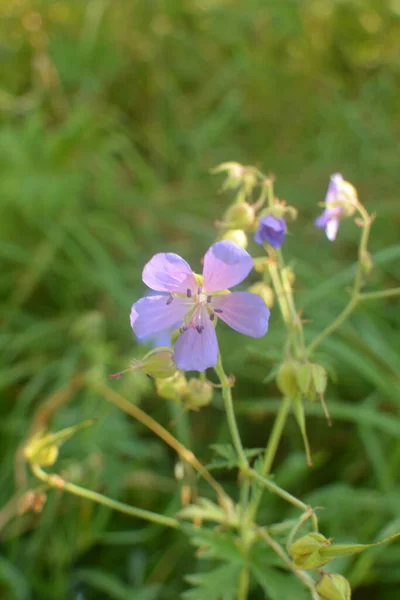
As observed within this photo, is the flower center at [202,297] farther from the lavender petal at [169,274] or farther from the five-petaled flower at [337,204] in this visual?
the five-petaled flower at [337,204]

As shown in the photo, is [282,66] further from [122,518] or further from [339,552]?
[339,552]

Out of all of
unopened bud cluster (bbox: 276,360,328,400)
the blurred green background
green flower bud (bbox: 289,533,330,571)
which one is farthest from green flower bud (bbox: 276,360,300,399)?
green flower bud (bbox: 289,533,330,571)

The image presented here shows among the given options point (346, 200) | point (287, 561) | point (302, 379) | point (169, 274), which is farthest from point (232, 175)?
point (287, 561)

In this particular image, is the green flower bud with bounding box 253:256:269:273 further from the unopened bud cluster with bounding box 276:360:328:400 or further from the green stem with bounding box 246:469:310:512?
the green stem with bounding box 246:469:310:512

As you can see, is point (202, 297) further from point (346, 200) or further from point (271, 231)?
point (346, 200)

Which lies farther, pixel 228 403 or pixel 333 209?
pixel 333 209

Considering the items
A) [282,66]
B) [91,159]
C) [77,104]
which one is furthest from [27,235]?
[282,66]

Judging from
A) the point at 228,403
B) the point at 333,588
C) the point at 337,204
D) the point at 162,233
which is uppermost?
the point at 162,233
